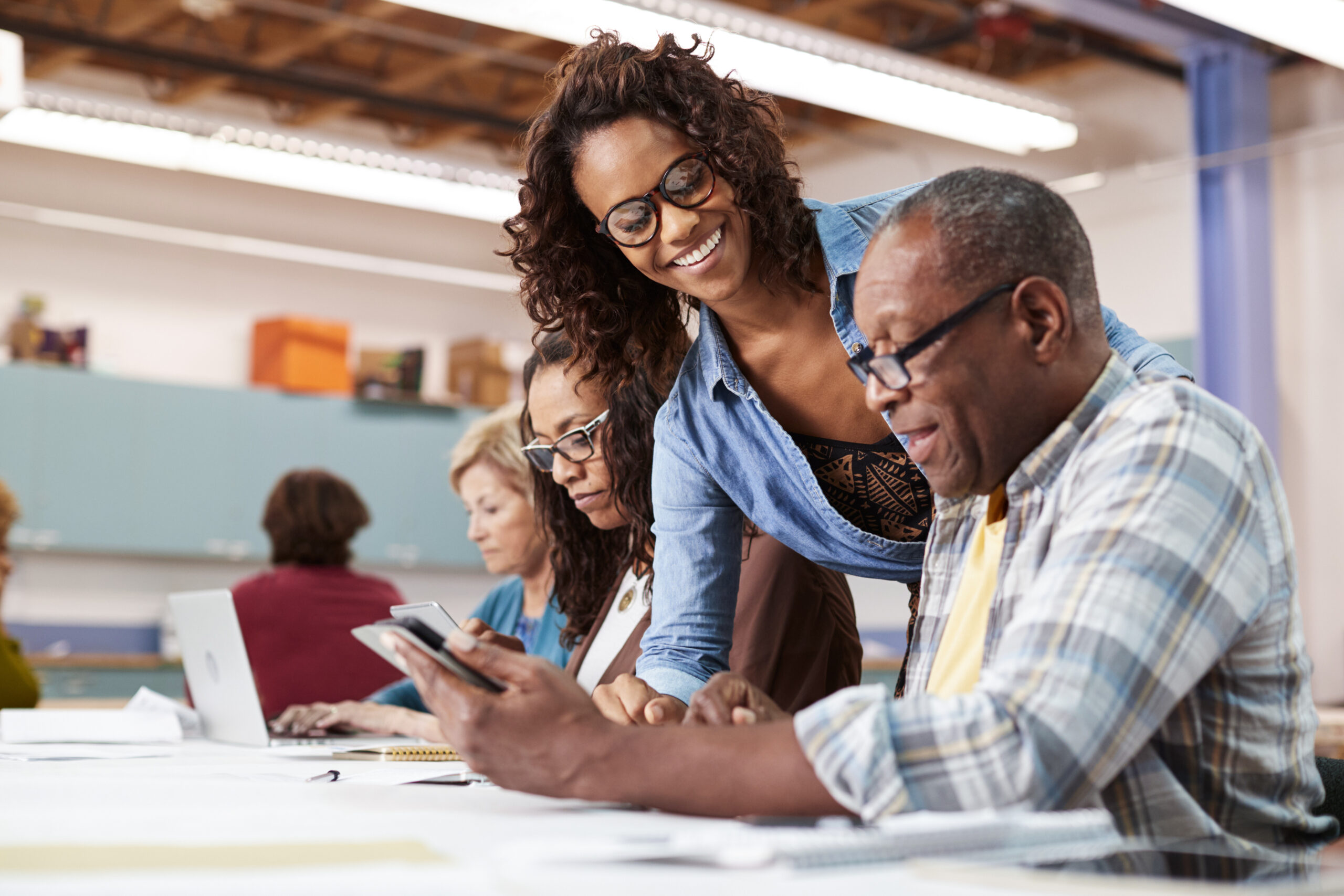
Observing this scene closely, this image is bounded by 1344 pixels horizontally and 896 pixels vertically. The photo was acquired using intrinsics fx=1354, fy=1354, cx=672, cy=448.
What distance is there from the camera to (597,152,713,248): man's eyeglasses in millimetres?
1756

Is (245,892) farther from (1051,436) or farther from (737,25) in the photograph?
(737,25)

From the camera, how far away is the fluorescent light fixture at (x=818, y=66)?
3.97 metres

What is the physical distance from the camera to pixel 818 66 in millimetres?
4711

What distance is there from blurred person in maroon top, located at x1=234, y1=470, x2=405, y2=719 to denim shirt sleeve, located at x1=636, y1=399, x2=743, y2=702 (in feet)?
6.30

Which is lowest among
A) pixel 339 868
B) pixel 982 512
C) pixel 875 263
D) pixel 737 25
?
pixel 339 868

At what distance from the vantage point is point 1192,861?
89 cm

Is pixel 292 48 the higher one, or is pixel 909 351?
pixel 292 48

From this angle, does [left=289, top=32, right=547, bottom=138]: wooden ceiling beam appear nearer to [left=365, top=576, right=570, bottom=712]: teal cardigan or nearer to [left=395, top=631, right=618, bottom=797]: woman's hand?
[left=365, top=576, right=570, bottom=712]: teal cardigan

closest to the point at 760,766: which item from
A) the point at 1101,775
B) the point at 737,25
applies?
the point at 1101,775

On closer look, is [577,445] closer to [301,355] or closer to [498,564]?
Result: [498,564]

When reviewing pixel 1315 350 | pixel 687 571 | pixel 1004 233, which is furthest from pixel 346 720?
pixel 1315 350

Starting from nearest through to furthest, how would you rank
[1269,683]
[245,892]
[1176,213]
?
[245,892] → [1269,683] → [1176,213]

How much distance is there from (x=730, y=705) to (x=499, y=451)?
208cm

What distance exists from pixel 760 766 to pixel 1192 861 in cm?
32
